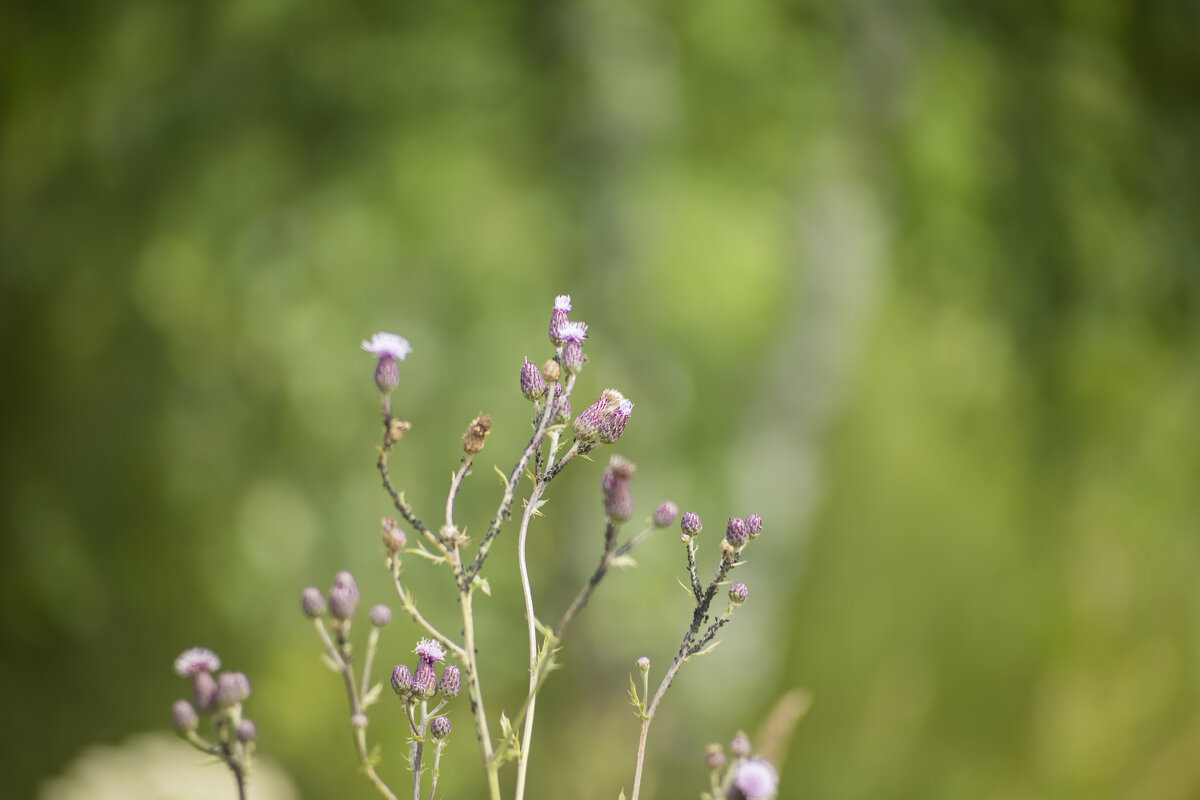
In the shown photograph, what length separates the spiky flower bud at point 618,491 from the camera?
1.30 feet

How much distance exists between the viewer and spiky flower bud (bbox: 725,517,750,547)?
1.49ft

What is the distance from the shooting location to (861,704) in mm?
1126

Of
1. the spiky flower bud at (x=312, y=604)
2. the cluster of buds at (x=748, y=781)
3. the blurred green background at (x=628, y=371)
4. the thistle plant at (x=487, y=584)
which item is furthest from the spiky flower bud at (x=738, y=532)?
the blurred green background at (x=628, y=371)

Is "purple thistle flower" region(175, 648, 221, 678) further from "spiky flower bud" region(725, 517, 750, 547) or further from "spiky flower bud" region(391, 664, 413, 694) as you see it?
"spiky flower bud" region(725, 517, 750, 547)

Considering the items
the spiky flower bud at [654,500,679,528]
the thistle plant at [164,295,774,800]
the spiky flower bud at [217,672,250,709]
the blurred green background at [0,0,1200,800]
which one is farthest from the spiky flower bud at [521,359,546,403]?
the blurred green background at [0,0,1200,800]

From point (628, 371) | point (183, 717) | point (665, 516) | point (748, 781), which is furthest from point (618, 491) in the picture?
point (628, 371)

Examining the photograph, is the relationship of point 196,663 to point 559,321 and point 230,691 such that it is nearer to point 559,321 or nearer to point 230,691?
point 230,691

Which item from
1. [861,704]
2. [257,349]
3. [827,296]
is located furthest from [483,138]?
[861,704]

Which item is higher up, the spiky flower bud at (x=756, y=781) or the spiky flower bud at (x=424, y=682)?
the spiky flower bud at (x=424, y=682)

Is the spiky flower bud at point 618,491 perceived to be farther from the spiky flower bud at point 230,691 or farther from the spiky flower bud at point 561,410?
the spiky flower bud at point 230,691

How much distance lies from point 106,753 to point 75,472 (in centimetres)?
40

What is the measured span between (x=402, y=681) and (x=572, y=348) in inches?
8.1

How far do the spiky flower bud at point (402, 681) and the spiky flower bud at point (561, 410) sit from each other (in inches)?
6.3

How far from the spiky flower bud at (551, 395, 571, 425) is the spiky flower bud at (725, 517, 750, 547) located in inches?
4.3
